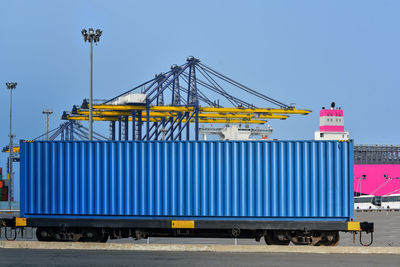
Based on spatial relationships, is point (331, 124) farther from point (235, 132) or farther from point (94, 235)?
point (94, 235)

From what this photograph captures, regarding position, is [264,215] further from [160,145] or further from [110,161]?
[110,161]

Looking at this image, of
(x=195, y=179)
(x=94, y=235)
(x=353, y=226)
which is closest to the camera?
(x=353, y=226)

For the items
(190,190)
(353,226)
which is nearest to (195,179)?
(190,190)

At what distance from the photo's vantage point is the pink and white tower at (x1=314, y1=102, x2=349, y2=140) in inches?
4473

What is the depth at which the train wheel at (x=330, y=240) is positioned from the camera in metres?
18.9

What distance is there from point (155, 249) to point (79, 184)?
323cm

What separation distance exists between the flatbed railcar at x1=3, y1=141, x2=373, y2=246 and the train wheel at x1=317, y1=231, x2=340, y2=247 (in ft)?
0.10

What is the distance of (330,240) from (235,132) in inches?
3542

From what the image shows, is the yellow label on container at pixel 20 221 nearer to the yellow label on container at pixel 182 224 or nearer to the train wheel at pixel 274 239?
the yellow label on container at pixel 182 224

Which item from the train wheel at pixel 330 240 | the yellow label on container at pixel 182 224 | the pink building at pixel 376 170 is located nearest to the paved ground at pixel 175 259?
the yellow label on container at pixel 182 224

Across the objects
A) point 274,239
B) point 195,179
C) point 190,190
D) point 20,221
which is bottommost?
point 274,239

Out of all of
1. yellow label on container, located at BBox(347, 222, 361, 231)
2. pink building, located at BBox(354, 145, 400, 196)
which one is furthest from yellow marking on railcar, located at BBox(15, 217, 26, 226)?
pink building, located at BBox(354, 145, 400, 196)

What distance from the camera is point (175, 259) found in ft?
54.1

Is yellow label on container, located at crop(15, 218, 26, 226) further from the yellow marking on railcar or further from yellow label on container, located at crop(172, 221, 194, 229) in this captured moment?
yellow label on container, located at crop(172, 221, 194, 229)
